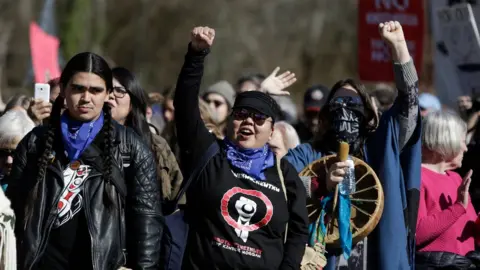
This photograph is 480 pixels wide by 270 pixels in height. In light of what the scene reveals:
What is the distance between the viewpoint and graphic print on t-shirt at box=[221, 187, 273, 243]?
645 cm

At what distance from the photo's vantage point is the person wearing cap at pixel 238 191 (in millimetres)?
6441

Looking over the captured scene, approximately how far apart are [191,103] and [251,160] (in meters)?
0.43

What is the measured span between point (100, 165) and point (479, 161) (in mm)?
3988

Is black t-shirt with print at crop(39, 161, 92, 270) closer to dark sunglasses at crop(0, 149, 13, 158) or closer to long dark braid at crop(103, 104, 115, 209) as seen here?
long dark braid at crop(103, 104, 115, 209)

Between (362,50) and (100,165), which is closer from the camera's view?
(100,165)

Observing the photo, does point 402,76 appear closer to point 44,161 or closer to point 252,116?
point 252,116

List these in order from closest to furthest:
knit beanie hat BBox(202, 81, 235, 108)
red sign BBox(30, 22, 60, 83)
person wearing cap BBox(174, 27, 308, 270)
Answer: person wearing cap BBox(174, 27, 308, 270) → knit beanie hat BBox(202, 81, 235, 108) → red sign BBox(30, 22, 60, 83)

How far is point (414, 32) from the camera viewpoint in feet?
46.6

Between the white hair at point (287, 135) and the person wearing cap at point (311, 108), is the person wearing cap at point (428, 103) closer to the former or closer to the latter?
the person wearing cap at point (311, 108)

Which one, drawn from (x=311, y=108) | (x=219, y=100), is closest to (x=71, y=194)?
(x=219, y=100)

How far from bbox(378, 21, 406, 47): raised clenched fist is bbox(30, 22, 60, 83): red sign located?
201 inches

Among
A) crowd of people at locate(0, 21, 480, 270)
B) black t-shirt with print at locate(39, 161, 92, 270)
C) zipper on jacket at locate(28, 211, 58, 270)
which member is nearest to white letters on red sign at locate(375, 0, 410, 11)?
crowd of people at locate(0, 21, 480, 270)

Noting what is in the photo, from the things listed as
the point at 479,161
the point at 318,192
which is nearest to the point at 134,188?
the point at 318,192

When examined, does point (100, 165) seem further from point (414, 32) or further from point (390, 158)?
point (414, 32)
